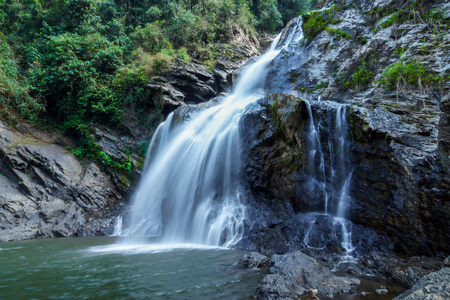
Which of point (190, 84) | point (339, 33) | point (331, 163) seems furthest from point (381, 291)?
point (190, 84)

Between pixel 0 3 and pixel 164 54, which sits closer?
pixel 164 54

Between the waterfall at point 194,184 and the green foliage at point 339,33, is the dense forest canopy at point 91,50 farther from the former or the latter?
the green foliage at point 339,33

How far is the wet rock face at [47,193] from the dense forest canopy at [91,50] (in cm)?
206

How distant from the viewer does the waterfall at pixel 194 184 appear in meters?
7.79

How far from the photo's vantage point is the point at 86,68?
1382cm

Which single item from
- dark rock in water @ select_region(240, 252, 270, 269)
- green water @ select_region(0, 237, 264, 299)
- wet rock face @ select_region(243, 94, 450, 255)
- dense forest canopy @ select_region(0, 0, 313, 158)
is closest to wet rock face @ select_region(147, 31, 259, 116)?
dense forest canopy @ select_region(0, 0, 313, 158)

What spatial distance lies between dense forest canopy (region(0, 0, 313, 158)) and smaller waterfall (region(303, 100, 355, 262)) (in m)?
9.95

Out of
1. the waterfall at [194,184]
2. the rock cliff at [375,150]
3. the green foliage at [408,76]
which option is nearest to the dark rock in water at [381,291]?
the rock cliff at [375,150]

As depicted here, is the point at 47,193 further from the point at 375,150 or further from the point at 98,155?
the point at 375,150

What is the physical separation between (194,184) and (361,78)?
7.48 metres

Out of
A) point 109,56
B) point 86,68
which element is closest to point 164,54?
point 109,56

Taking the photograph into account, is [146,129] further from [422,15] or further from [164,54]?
[422,15]

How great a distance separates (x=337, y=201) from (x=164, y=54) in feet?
39.9

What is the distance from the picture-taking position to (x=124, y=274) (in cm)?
476
